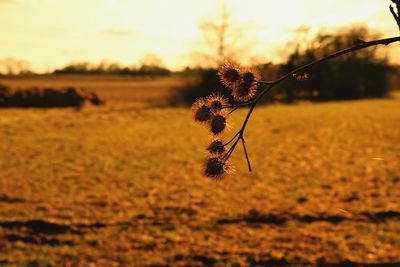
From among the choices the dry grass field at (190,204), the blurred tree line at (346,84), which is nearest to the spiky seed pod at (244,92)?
the dry grass field at (190,204)

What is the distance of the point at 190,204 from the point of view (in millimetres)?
11523

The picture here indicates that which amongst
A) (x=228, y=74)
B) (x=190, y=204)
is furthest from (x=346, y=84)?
(x=228, y=74)

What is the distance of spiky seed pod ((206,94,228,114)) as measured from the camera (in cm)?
142

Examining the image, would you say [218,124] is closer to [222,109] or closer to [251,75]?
[222,109]

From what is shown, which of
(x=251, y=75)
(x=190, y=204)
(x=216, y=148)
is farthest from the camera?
(x=190, y=204)

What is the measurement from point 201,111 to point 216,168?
0.64 feet

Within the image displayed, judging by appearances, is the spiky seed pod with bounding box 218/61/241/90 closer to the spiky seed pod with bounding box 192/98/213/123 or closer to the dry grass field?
the spiky seed pod with bounding box 192/98/213/123

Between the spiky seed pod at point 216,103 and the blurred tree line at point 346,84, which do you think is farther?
the blurred tree line at point 346,84

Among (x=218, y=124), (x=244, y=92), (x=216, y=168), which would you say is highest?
(x=244, y=92)

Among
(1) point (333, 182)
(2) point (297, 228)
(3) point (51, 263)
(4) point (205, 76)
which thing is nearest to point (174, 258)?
(3) point (51, 263)

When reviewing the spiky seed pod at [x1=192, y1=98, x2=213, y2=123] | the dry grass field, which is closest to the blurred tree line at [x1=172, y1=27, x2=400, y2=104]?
the dry grass field

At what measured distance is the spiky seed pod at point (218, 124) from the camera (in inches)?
54.6

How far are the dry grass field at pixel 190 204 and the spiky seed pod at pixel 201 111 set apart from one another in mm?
990

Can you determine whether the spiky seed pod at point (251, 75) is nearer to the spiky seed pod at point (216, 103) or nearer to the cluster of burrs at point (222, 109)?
the cluster of burrs at point (222, 109)
